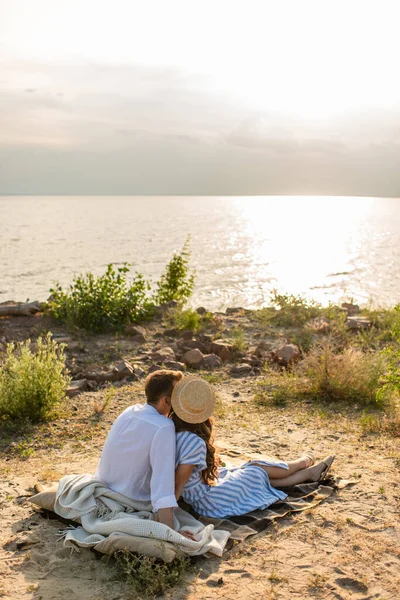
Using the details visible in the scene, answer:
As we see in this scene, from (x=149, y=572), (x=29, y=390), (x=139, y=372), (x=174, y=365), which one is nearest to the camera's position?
(x=149, y=572)

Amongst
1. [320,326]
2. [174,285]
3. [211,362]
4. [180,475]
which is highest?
[174,285]

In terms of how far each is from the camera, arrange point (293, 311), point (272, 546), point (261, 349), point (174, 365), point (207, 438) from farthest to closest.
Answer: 1. point (293, 311)
2. point (261, 349)
3. point (174, 365)
4. point (207, 438)
5. point (272, 546)

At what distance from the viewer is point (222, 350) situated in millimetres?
10570

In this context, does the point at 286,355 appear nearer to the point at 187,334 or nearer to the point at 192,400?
the point at 187,334

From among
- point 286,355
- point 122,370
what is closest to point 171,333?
point 122,370

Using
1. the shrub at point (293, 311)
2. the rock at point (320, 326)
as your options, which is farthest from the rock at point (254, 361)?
the shrub at point (293, 311)

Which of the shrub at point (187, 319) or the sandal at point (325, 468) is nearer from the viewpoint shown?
the sandal at point (325, 468)

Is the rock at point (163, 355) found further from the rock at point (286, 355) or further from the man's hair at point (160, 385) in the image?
the man's hair at point (160, 385)

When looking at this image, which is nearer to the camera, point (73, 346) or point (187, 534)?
point (187, 534)

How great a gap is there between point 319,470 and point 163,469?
1.70 meters

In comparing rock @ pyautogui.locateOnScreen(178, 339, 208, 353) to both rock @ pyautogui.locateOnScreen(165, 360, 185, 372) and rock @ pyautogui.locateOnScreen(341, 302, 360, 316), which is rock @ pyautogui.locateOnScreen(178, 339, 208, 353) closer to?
rock @ pyautogui.locateOnScreen(165, 360, 185, 372)

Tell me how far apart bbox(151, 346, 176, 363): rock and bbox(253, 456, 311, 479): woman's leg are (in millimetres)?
4787

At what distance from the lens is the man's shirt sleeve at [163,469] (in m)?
4.47

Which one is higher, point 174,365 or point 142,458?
point 142,458
